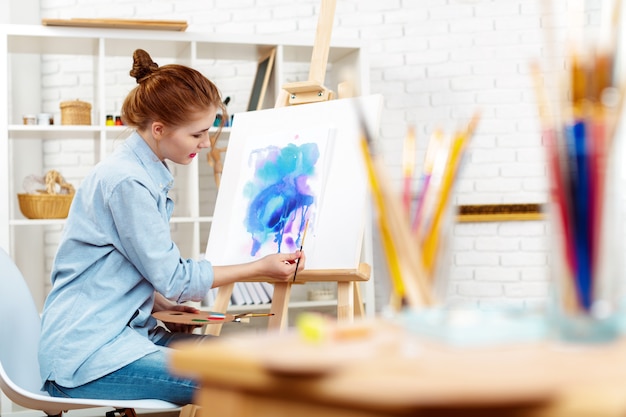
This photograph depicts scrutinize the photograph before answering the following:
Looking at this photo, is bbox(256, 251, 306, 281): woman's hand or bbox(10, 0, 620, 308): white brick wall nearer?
bbox(256, 251, 306, 281): woman's hand

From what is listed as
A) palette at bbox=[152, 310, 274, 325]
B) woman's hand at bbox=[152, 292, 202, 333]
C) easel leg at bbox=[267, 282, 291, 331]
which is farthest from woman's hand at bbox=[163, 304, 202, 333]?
easel leg at bbox=[267, 282, 291, 331]

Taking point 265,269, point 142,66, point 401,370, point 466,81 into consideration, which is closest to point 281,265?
point 265,269

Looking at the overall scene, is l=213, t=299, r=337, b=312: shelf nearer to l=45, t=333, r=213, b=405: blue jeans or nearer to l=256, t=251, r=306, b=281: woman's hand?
l=256, t=251, r=306, b=281: woman's hand

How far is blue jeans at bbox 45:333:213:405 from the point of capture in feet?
5.98

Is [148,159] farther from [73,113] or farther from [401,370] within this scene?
[73,113]

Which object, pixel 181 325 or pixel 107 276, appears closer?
pixel 107 276

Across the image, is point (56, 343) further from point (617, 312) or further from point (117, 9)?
point (117, 9)

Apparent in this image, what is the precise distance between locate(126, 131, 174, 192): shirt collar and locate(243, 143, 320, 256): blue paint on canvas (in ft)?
1.44

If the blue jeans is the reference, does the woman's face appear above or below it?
above

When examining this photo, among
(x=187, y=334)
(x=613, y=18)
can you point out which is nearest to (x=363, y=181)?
(x=187, y=334)

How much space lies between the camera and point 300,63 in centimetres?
396

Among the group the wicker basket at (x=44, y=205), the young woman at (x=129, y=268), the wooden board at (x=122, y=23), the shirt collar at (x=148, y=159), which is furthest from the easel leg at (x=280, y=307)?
the wooden board at (x=122, y=23)

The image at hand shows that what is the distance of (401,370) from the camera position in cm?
78

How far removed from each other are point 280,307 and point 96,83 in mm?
1838
